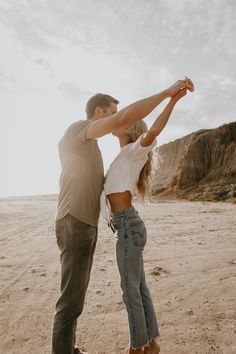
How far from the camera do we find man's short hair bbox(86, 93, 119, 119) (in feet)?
9.27

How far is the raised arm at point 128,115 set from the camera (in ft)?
7.16

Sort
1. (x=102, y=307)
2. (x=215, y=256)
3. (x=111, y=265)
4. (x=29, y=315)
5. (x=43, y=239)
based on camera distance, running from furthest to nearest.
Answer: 1. (x=43, y=239)
2. (x=215, y=256)
3. (x=111, y=265)
4. (x=102, y=307)
5. (x=29, y=315)

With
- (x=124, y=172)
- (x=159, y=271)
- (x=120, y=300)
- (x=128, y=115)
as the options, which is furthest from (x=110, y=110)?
(x=159, y=271)

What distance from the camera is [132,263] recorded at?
267cm

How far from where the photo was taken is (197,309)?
405cm

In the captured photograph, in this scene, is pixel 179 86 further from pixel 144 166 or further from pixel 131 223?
pixel 131 223

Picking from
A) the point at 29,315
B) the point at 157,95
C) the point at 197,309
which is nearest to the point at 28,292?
Answer: the point at 29,315

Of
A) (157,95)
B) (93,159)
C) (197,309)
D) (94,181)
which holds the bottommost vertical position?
(197,309)

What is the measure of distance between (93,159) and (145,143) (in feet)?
1.46

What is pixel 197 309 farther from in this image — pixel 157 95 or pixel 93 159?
pixel 157 95

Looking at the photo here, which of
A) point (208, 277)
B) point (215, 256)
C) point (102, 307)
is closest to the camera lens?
point (102, 307)

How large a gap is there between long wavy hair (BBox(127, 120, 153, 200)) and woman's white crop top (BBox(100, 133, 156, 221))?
0.15 m

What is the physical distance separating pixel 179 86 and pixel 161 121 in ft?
0.98

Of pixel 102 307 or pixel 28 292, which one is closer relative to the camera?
pixel 102 307
